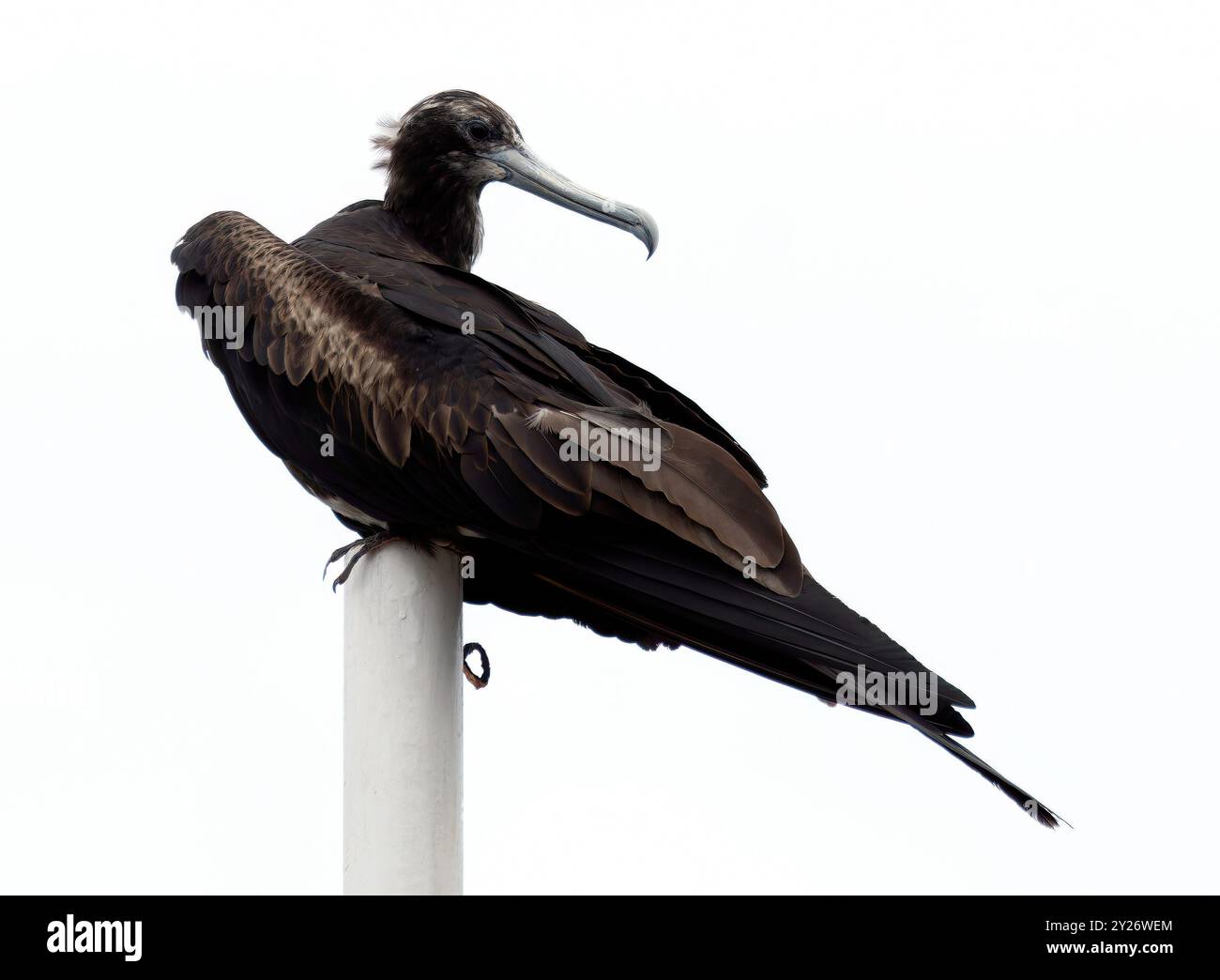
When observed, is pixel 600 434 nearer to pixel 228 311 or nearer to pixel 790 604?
pixel 790 604

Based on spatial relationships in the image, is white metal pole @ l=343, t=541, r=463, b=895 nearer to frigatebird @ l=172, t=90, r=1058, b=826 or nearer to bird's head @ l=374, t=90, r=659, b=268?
frigatebird @ l=172, t=90, r=1058, b=826

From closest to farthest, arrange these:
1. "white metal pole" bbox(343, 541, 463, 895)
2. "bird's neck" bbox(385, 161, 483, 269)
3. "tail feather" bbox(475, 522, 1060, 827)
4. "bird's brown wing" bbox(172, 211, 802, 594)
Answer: "tail feather" bbox(475, 522, 1060, 827) → "bird's brown wing" bbox(172, 211, 802, 594) → "white metal pole" bbox(343, 541, 463, 895) → "bird's neck" bbox(385, 161, 483, 269)

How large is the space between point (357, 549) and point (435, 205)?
5.25 ft

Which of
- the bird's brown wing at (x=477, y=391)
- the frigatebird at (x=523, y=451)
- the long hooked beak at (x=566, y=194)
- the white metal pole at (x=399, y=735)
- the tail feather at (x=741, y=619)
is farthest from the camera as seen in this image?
the long hooked beak at (x=566, y=194)

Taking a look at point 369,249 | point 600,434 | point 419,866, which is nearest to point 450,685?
point 419,866

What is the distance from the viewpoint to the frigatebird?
4828 millimetres

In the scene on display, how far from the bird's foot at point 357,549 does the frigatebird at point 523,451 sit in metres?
0.04

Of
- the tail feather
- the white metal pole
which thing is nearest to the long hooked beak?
the tail feather

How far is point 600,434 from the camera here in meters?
5.10

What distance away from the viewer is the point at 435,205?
20.7 ft

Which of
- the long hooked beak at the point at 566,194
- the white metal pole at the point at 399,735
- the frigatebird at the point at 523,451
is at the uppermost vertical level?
the long hooked beak at the point at 566,194

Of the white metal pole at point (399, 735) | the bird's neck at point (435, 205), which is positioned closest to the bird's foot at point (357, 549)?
the white metal pole at point (399, 735)

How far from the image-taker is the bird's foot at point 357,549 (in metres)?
5.26

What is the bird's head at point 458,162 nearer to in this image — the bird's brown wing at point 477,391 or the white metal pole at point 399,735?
the bird's brown wing at point 477,391
